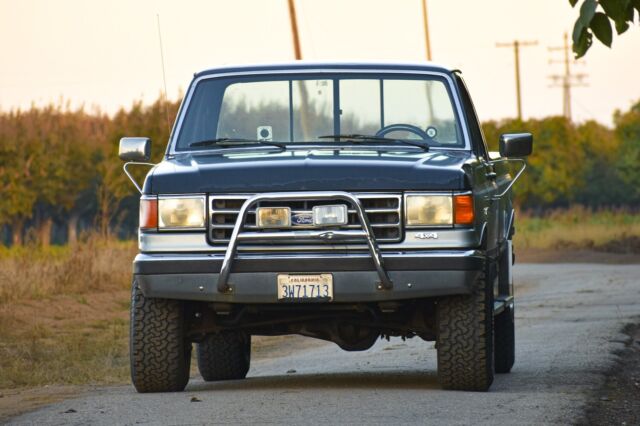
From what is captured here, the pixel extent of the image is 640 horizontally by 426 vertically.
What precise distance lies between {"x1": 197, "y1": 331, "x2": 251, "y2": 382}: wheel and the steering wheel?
2218 millimetres

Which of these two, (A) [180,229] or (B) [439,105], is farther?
(B) [439,105]

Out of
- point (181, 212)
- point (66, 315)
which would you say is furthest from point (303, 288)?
point (66, 315)

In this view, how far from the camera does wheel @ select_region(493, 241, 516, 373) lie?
12.3 meters

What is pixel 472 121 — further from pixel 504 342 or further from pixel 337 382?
pixel 337 382

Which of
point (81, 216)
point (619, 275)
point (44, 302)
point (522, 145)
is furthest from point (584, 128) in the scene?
point (522, 145)

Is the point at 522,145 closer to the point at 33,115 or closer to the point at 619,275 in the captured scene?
the point at 619,275

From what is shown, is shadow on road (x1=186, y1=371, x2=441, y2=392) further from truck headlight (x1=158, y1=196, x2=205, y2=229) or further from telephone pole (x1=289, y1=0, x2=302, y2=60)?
telephone pole (x1=289, y1=0, x2=302, y2=60)

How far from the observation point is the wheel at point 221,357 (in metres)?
12.4

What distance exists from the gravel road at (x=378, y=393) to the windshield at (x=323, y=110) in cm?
172

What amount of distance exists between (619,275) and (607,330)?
15.1 m

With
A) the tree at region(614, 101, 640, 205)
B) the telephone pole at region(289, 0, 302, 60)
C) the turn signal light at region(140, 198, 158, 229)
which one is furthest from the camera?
the tree at region(614, 101, 640, 205)

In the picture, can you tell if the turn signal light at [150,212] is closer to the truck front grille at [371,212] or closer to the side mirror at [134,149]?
the truck front grille at [371,212]

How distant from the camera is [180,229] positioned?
980 cm

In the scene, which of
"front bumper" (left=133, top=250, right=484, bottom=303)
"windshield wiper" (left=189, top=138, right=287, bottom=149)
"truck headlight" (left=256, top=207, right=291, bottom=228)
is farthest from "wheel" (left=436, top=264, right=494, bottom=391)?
"windshield wiper" (left=189, top=138, right=287, bottom=149)
